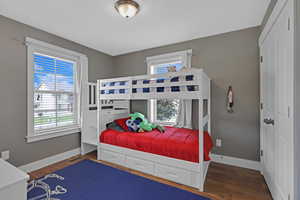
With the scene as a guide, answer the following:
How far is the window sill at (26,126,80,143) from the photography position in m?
2.37

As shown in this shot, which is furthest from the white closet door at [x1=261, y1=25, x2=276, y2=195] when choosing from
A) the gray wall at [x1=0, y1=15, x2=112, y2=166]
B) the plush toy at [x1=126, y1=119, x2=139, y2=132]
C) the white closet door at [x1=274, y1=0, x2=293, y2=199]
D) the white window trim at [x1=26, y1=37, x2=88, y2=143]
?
the gray wall at [x1=0, y1=15, x2=112, y2=166]

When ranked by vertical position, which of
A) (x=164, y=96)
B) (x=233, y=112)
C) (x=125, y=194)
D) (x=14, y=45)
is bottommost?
(x=125, y=194)

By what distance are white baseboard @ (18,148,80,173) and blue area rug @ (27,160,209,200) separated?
0.42 metres

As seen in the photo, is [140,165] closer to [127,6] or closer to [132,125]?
[132,125]

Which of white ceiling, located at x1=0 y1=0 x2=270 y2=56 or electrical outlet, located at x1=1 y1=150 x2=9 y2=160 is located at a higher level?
white ceiling, located at x1=0 y1=0 x2=270 y2=56

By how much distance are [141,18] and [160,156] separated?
2.15 m

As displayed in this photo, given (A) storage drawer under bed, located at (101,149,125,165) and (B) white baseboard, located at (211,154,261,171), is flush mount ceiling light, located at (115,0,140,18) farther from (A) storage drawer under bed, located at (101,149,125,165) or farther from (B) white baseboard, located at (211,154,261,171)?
(B) white baseboard, located at (211,154,261,171)

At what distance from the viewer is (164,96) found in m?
2.14

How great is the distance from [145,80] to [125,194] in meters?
1.66

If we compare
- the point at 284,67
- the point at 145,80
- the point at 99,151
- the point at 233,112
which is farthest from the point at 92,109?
the point at 284,67

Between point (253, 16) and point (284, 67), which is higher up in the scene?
point (253, 16)

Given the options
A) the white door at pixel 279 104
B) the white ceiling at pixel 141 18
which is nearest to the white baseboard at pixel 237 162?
the white door at pixel 279 104

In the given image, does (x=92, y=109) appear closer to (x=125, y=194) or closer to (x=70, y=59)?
(x=70, y=59)

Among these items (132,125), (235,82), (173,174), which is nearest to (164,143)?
(173,174)
